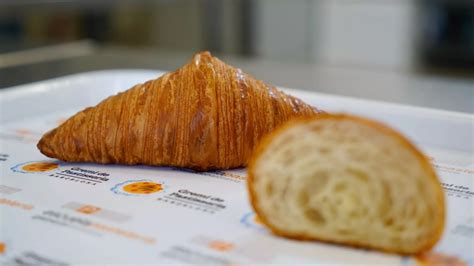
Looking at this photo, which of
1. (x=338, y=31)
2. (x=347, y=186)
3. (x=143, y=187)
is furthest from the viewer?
(x=338, y=31)

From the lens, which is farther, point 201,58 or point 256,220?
point 201,58

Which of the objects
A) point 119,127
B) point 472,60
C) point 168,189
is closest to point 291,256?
point 168,189

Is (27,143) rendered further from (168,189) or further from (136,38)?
(136,38)

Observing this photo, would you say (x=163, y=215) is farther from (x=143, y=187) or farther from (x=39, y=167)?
(x=39, y=167)

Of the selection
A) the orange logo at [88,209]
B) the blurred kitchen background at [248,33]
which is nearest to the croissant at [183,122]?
the orange logo at [88,209]

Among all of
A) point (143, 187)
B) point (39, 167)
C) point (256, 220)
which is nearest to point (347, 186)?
point (256, 220)

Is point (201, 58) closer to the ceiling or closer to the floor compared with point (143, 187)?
closer to the ceiling
